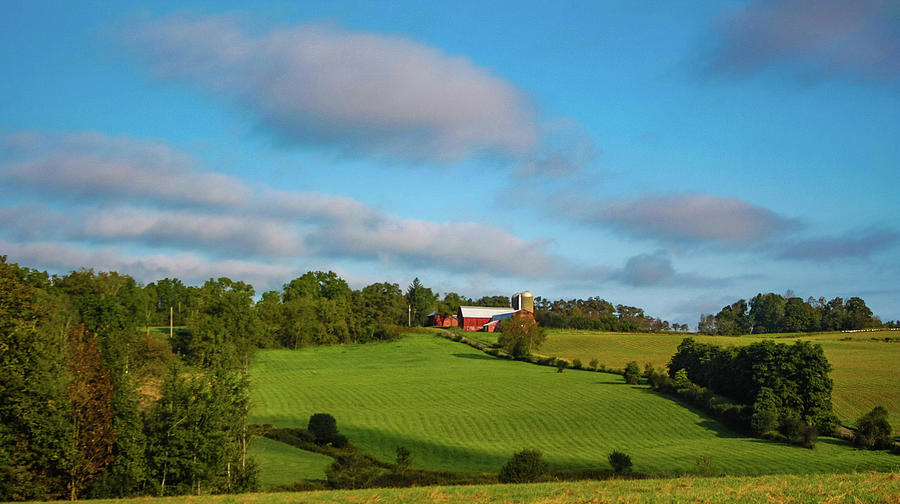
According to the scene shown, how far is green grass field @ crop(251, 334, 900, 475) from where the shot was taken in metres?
40.7

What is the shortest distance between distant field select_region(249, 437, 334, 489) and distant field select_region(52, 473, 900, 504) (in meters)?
10.7

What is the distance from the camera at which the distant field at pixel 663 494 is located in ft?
50.5

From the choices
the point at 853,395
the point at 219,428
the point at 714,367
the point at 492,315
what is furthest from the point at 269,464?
the point at 492,315

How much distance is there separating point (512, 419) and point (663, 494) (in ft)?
134

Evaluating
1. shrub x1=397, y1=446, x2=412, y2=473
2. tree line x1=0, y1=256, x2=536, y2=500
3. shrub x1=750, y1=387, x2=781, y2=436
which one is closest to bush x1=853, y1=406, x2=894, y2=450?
shrub x1=750, y1=387, x2=781, y2=436

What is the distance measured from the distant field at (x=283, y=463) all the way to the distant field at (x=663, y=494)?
1074cm

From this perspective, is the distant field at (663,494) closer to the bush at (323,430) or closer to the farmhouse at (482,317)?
the bush at (323,430)

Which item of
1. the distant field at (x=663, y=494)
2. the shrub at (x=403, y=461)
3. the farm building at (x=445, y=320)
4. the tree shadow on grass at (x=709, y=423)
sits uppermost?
the farm building at (x=445, y=320)

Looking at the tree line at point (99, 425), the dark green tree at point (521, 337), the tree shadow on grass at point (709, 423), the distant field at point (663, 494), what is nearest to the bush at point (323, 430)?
the tree line at point (99, 425)

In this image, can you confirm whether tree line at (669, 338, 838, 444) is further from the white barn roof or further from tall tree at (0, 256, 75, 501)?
the white barn roof

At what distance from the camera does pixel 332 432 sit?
4575 centimetres

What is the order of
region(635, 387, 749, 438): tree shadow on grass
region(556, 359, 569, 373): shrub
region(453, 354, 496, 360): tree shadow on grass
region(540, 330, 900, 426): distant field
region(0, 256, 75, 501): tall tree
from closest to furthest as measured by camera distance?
region(0, 256, 75, 501): tall tree
region(635, 387, 749, 438): tree shadow on grass
region(540, 330, 900, 426): distant field
region(556, 359, 569, 373): shrub
region(453, 354, 496, 360): tree shadow on grass

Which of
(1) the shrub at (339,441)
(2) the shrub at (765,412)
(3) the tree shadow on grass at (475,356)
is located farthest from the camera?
(3) the tree shadow on grass at (475,356)

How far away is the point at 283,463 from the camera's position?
1460 inches
